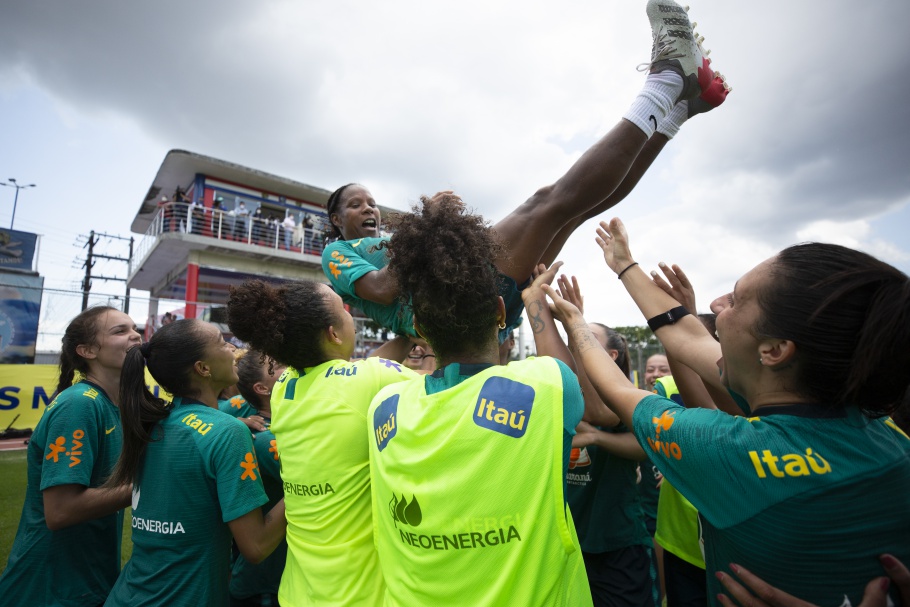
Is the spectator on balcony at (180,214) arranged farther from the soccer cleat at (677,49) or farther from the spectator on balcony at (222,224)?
the soccer cleat at (677,49)

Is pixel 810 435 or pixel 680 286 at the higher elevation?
pixel 680 286

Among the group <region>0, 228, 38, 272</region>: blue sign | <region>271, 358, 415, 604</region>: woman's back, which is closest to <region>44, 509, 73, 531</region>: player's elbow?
<region>271, 358, 415, 604</region>: woman's back

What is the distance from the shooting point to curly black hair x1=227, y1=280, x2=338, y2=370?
2.28m

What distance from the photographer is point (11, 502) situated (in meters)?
6.93

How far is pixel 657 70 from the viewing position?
8.48 ft

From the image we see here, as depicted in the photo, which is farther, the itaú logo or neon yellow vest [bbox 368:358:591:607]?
the itaú logo

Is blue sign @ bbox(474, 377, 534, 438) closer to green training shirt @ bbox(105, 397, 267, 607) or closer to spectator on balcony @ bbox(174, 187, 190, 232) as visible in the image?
green training shirt @ bbox(105, 397, 267, 607)

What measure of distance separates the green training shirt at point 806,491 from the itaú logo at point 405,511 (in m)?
0.77

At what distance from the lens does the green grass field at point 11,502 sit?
17.4 feet

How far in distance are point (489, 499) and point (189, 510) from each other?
149cm

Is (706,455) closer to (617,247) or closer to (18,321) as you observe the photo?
(617,247)

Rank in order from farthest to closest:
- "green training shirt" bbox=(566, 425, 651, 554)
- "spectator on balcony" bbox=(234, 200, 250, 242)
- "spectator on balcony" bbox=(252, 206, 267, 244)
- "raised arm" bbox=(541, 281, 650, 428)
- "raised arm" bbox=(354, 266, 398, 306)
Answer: "spectator on balcony" bbox=(252, 206, 267, 244) → "spectator on balcony" bbox=(234, 200, 250, 242) → "green training shirt" bbox=(566, 425, 651, 554) → "raised arm" bbox=(354, 266, 398, 306) → "raised arm" bbox=(541, 281, 650, 428)

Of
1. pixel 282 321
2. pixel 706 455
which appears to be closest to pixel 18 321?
pixel 282 321

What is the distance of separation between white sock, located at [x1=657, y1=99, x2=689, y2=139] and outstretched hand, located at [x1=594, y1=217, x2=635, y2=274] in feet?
2.88
